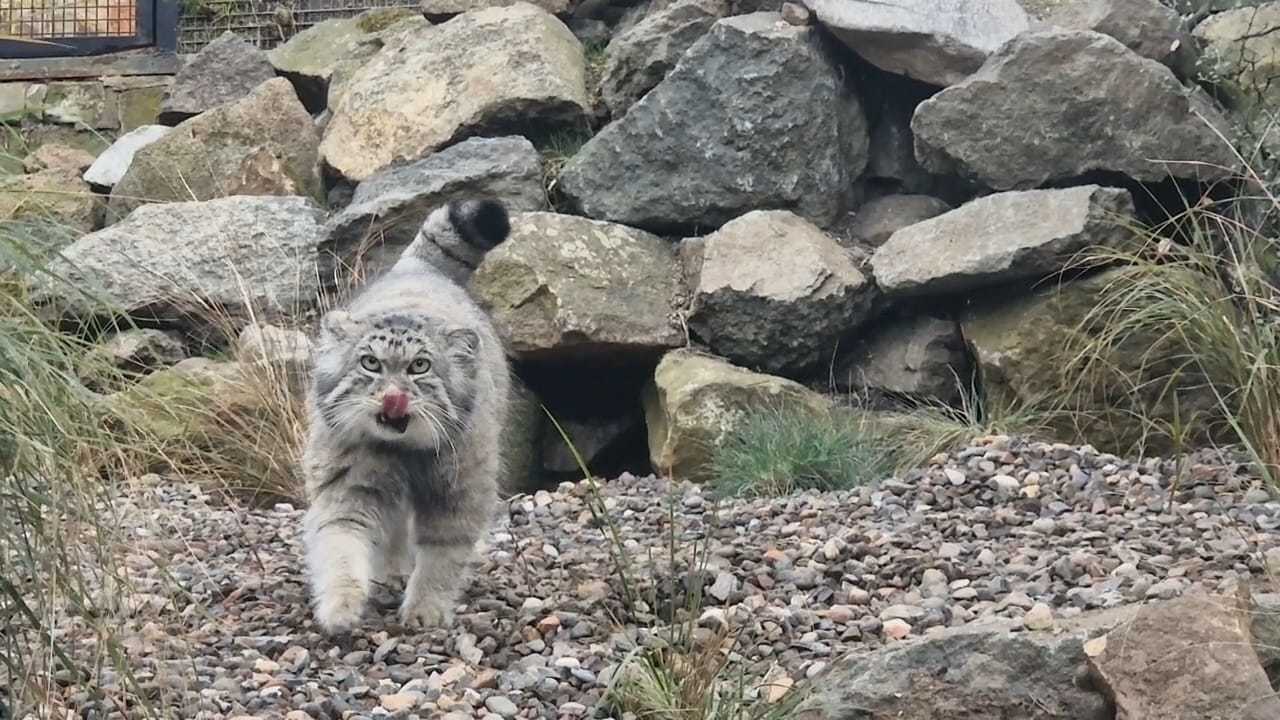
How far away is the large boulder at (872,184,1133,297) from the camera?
6.83 meters

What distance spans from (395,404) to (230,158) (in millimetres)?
4450

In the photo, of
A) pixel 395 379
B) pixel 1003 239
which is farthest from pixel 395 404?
pixel 1003 239

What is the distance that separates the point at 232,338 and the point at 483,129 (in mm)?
1817

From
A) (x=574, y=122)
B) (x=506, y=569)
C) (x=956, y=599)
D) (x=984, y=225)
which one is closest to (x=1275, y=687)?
(x=956, y=599)

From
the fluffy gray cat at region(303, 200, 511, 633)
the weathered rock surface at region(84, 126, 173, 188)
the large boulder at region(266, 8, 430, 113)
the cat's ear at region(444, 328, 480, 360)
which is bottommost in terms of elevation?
the weathered rock surface at region(84, 126, 173, 188)

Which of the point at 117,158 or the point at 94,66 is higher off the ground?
the point at 94,66

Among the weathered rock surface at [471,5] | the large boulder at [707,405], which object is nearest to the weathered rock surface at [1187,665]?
the large boulder at [707,405]

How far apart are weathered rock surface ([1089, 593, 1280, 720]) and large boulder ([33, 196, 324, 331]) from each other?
16.1 feet

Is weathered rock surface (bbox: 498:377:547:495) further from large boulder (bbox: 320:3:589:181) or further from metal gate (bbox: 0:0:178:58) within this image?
metal gate (bbox: 0:0:178:58)

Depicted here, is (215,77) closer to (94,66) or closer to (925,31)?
(94,66)

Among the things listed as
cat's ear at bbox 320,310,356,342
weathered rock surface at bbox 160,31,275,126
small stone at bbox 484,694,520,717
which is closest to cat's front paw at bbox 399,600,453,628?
small stone at bbox 484,694,520,717

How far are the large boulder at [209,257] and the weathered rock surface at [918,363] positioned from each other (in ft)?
8.45

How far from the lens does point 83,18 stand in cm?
1000

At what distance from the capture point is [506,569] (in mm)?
5383
